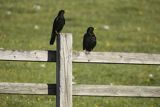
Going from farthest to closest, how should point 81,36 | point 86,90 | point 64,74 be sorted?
point 81,36 → point 86,90 → point 64,74

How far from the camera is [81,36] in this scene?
25.0m

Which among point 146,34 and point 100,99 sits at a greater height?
point 146,34

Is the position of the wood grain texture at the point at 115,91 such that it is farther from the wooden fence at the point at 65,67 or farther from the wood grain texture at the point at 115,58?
the wood grain texture at the point at 115,58

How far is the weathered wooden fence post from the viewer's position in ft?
32.1

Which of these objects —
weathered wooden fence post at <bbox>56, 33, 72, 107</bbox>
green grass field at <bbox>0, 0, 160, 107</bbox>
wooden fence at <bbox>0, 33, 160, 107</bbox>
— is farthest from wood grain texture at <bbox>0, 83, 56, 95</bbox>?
green grass field at <bbox>0, 0, 160, 107</bbox>

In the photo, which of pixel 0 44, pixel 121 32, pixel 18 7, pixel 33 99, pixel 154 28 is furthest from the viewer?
pixel 18 7

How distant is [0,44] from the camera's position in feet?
67.8

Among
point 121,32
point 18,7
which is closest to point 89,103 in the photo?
point 121,32

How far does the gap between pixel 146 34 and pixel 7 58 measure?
17695mm

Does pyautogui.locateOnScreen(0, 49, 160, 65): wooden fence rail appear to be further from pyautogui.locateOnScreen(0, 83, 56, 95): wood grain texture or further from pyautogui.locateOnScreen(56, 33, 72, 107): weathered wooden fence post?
pyautogui.locateOnScreen(0, 83, 56, 95): wood grain texture

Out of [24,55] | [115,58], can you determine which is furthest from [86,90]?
[24,55]

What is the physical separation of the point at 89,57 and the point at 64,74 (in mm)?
520

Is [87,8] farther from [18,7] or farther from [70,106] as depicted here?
[70,106]

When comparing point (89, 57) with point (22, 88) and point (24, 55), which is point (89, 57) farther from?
point (22, 88)
